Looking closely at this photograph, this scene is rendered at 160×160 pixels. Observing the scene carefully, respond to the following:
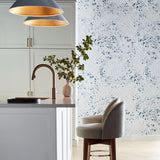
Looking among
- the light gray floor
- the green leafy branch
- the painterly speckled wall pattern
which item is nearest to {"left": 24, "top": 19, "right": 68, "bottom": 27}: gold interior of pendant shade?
the green leafy branch

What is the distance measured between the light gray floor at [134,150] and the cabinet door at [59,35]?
1.69 metres

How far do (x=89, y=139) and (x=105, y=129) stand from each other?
22 cm

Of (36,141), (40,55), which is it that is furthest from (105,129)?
(40,55)

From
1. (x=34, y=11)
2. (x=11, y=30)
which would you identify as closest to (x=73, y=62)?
(x=34, y=11)

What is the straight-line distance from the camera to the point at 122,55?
557 cm

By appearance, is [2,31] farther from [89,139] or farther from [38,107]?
[38,107]

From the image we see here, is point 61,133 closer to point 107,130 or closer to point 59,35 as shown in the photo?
point 107,130

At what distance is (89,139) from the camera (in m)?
3.08

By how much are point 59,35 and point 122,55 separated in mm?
1365

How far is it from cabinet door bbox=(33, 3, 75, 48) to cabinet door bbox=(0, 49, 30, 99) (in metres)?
0.31

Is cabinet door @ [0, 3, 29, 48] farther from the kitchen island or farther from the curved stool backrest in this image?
the kitchen island

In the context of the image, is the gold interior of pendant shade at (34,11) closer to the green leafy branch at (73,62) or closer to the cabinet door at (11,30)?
the green leafy branch at (73,62)

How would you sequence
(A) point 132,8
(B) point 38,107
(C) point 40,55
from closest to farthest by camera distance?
(B) point 38,107 → (C) point 40,55 → (A) point 132,8

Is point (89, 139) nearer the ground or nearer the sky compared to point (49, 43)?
nearer the ground
